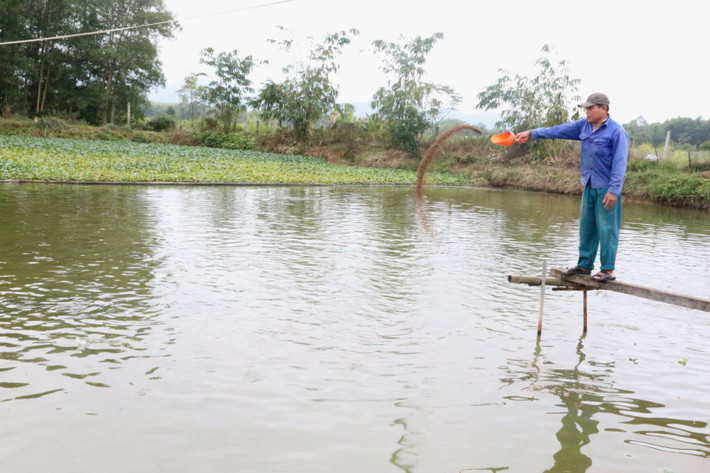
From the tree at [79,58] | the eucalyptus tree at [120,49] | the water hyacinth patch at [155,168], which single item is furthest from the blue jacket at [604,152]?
the eucalyptus tree at [120,49]

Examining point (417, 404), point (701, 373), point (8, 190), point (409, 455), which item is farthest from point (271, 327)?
point (8, 190)

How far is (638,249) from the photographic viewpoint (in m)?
9.96

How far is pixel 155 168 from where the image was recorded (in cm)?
2036

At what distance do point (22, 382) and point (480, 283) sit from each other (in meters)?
5.06

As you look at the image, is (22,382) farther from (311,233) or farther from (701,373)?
(311,233)

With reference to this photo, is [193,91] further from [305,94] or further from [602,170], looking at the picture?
[602,170]

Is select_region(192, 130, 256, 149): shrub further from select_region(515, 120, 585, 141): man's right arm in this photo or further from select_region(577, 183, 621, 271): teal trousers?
select_region(577, 183, 621, 271): teal trousers

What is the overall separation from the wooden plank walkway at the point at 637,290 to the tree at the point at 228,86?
119 ft

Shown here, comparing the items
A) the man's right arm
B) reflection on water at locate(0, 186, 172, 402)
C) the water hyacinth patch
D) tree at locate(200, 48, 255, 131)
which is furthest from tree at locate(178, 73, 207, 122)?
the man's right arm

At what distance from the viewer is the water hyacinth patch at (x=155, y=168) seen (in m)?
17.1

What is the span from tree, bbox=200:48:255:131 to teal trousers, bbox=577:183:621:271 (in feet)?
119

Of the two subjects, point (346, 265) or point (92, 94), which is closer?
point (346, 265)

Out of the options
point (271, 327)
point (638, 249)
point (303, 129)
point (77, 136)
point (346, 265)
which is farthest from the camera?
point (303, 129)

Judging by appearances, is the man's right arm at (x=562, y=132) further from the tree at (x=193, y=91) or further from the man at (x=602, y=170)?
the tree at (x=193, y=91)
